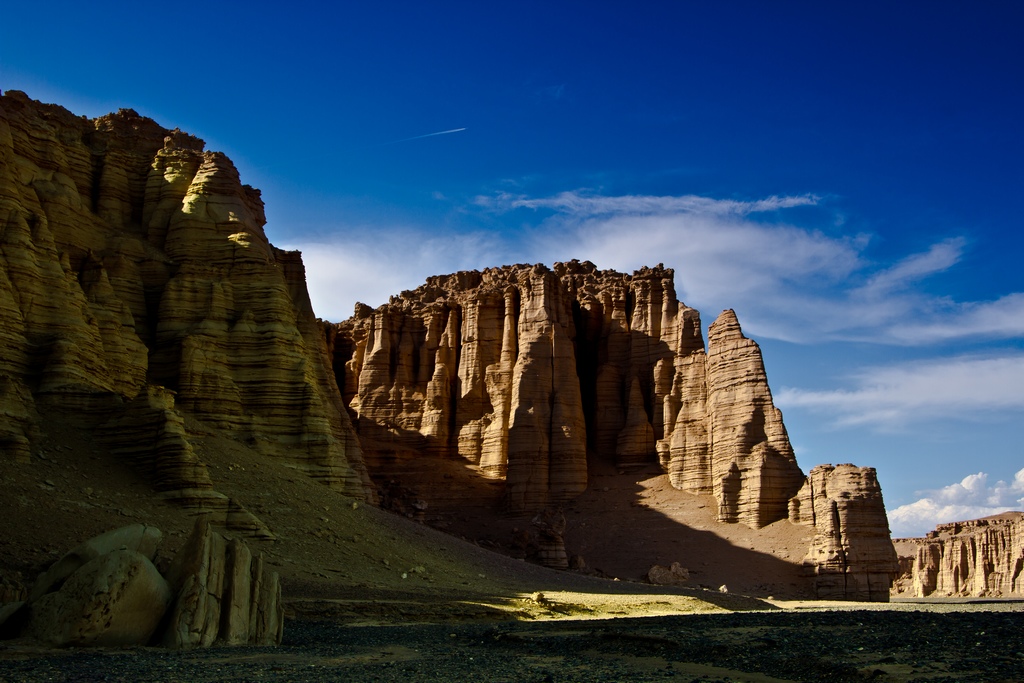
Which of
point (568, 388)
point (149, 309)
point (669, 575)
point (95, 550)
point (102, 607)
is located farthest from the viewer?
point (568, 388)

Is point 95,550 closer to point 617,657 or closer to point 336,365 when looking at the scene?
point 617,657

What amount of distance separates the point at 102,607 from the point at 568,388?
54.8 metres

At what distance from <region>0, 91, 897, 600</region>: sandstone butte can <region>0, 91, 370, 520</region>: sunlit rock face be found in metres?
0.12

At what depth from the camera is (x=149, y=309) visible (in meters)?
51.7

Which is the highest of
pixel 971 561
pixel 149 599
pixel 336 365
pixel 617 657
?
pixel 336 365

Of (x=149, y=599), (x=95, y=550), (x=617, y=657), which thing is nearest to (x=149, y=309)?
(x=95, y=550)

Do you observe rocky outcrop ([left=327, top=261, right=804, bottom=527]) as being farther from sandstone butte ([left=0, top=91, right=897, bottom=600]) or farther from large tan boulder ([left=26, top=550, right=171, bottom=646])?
large tan boulder ([left=26, top=550, right=171, bottom=646])

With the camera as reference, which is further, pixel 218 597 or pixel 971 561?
pixel 971 561

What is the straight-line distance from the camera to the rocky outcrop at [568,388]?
62.1 m

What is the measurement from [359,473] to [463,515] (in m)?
13.9

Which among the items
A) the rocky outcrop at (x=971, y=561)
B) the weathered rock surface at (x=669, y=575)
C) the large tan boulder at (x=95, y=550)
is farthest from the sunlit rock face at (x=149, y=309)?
the rocky outcrop at (x=971, y=561)

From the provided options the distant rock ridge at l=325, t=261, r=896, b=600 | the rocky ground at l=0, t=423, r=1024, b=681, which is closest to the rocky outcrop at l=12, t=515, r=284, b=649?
the rocky ground at l=0, t=423, r=1024, b=681

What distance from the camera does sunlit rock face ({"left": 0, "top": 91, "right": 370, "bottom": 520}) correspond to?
3881cm

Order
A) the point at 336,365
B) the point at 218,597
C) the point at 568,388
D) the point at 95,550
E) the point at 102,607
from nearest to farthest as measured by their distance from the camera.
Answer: the point at 102,607, the point at 218,597, the point at 95,550, the point at 568,388, the point at 336,365
